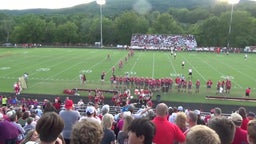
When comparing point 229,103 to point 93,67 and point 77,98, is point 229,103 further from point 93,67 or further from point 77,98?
point 93,67

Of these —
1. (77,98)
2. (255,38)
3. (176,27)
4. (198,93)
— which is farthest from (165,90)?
(176,27)

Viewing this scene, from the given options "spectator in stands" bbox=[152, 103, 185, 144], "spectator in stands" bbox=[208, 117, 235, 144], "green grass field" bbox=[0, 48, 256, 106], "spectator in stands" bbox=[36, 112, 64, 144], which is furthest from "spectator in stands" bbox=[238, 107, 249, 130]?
"green grass field" bbox=[0, 48, 256, 106]

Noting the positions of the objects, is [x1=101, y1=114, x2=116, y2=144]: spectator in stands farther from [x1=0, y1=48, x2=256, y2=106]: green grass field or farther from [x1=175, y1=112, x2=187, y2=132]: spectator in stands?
[x1=0, y1=48, x2=256, y2=106]: green grass field

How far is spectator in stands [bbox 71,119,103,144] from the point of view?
3508mm

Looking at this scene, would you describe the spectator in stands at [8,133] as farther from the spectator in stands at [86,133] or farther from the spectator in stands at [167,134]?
the spectator in stands at [86,133]

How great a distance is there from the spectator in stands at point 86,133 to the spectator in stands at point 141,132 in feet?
1.21

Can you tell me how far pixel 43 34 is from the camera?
9656 centimetres

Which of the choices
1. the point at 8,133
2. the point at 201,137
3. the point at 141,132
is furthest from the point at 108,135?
the point at 201,137

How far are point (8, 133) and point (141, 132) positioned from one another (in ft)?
12.5

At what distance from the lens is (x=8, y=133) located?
6.66 metres

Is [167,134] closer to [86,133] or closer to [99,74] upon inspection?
[86,133]

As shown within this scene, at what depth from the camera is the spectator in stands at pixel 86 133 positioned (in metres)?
3.51

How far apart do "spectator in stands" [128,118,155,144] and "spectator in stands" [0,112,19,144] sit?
3718 mm

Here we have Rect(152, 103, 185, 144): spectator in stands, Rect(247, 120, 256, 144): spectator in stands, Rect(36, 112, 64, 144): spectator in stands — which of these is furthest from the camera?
Rect(152, 103, 185, 144): spectator in stands
